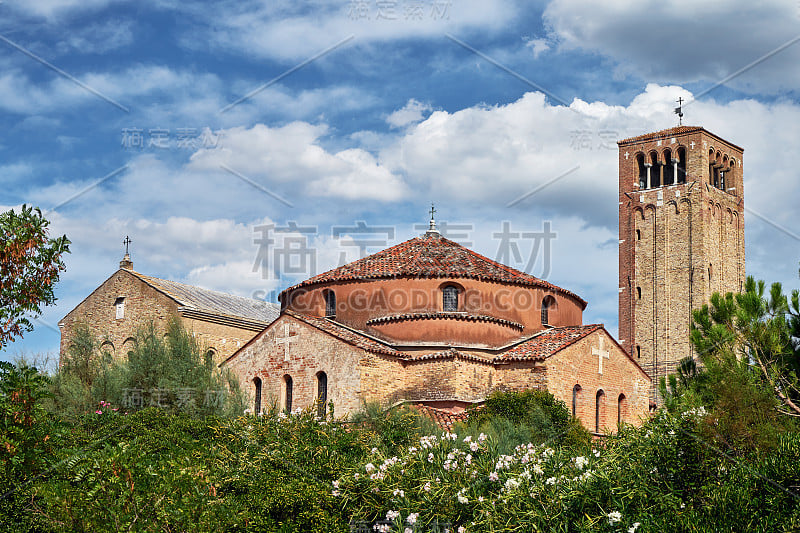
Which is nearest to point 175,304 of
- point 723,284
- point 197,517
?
point 197,517

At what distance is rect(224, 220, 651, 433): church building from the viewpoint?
25.9 meters

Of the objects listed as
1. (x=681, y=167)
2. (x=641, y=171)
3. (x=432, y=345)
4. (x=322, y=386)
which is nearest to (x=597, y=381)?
(x=432, y=345)

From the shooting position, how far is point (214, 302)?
39000mm

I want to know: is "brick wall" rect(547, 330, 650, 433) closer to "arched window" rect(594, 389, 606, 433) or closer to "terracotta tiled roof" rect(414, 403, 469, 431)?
"arched window" rect(594, 389, 606, 433)

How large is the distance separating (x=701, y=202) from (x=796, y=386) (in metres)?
40.3

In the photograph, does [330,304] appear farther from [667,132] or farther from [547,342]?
[667,132]

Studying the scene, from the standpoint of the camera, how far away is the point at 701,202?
55.8m

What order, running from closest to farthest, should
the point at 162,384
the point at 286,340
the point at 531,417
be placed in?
the point at 531,417 → the point at 162,384 → the point at 286,340

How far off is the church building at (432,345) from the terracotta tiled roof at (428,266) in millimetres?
47

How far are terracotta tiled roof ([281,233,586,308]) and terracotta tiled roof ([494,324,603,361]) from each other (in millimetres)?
1872

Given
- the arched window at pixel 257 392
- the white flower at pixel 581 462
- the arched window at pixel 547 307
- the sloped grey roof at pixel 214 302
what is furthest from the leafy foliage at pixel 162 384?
the white flower at pixel 581 462

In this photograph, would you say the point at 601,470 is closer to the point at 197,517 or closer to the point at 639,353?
the point at 197,517

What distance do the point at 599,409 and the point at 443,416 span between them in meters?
6.32

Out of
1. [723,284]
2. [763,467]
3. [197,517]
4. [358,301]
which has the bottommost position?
[197,517]
